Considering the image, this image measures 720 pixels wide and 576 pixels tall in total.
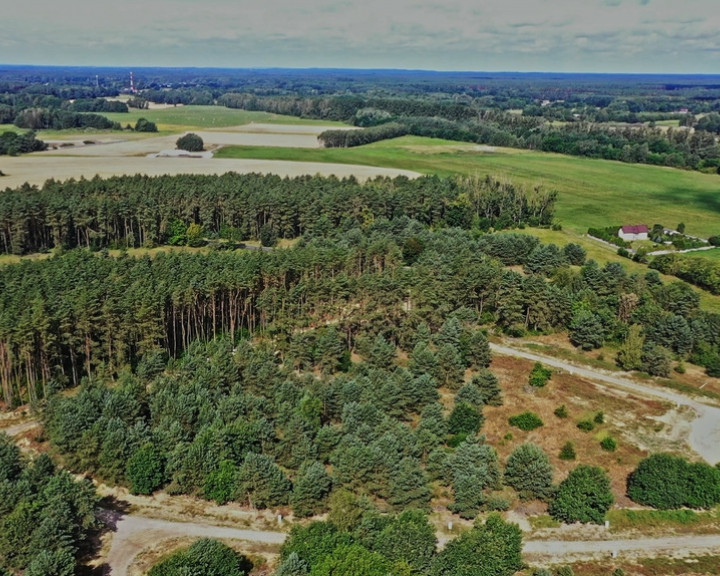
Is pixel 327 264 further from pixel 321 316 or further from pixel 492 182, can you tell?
pixel 492 182

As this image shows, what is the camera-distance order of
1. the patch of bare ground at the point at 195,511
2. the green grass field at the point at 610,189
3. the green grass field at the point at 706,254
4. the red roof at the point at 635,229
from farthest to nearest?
the green grass field at the point at 610,189
the red roof at the point at 635,229
the green grass field at the point at 706,254
the patch of bare ground at the point at 195,511

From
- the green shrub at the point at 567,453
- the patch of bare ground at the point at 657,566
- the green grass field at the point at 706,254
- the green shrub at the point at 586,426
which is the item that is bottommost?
the patch of bare ground at the point at 657,566

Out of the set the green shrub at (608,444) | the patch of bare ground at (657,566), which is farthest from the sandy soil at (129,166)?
the patch of bare ground at (657,566)

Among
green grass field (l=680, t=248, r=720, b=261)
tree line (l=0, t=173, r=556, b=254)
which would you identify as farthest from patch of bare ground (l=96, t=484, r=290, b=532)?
green grass field (l=680, t=248, r=720, b=261)

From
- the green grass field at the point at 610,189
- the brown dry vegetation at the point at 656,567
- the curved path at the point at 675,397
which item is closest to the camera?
the brown dry vegetation at the point at 656,567

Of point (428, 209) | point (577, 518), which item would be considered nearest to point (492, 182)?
point (428, 209)

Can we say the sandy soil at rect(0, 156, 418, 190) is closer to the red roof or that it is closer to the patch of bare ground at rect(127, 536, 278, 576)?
the red roof

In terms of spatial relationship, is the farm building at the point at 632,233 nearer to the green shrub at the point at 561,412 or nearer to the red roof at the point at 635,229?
the red roof at the point at 635,229
